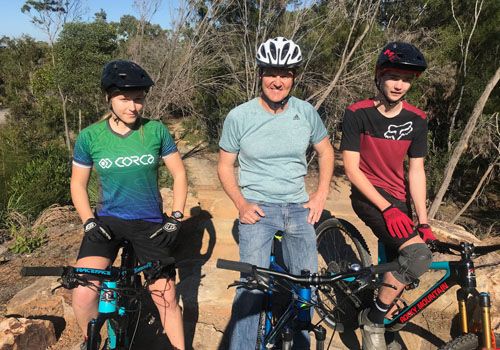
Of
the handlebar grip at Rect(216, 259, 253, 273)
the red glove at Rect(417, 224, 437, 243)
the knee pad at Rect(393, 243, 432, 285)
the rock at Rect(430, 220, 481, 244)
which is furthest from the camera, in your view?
the rock at Rect(430, 220, 481, 244)

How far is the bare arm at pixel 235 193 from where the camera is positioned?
105 inches

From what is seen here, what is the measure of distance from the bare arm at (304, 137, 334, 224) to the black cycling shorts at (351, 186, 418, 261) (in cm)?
40

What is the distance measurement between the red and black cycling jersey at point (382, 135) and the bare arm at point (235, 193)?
2.74 feet

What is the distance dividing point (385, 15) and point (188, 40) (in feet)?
23.8

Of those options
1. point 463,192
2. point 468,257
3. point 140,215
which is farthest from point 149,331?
point 463,192

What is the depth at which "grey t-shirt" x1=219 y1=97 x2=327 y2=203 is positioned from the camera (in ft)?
8.78

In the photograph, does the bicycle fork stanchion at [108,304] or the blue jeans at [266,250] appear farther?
the blue jeans at [266,250]

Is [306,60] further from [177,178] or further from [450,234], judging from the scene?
[177,178]

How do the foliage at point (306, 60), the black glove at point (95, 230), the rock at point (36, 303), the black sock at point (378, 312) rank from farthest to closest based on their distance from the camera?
the foliage at point (306, 60) < the rock at point (36, 303) < the black sock at point (378, 312) < the black glove at point (95, 230)

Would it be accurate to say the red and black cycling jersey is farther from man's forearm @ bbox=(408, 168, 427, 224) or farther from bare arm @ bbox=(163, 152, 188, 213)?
bare arm @ bbox=(163, 152, 188, 213)

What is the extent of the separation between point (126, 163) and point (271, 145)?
3.09 feet

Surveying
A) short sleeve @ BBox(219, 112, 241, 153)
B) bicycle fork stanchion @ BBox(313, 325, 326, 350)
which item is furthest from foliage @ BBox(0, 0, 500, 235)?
bicycle fork stanchion @ BBox(313, 325, 326, 350)

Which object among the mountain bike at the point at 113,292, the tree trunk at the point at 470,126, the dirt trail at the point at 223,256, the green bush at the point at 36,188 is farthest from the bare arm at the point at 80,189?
the tree trunk at the point at 470,126

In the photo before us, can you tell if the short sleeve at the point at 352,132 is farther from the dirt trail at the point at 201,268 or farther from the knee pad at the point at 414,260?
the dirt trail at the point at 201,268
